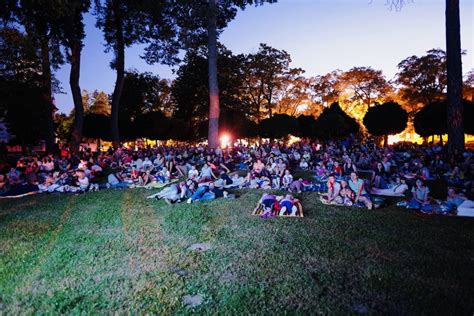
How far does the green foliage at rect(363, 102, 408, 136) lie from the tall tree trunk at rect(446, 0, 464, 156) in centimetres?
1559

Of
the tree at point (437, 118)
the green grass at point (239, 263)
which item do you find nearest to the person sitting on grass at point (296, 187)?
the green grass at point (239, 263)

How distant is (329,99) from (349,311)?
44025 mm

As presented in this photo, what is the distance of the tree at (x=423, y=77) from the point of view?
3312cm

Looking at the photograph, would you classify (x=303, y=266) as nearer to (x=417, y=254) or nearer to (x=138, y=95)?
(x=417, y=254)

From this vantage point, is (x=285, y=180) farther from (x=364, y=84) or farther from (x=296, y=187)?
(x=364, y=84)

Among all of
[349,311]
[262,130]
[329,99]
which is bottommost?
[349,311]

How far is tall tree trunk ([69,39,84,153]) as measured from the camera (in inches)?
883

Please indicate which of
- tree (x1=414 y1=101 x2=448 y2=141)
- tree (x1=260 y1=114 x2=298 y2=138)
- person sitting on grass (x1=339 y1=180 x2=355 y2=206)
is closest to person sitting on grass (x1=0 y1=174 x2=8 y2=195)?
person sitting on grass (x1=339 y1=180 x2=355 y2=206)

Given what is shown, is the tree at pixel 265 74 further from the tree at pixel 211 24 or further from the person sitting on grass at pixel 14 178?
the person sitting on grass at pixel 14 178

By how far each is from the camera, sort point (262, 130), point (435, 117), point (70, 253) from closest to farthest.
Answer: point (70, 253)
point (435, 117)
point (262, 130)

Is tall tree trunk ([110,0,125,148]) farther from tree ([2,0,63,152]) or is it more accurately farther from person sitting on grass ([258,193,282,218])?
person sitting on grass ([258,193,282,218])

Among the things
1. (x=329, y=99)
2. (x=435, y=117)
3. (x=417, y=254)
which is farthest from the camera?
(x=329, y=99)

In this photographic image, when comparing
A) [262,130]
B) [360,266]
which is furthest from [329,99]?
[360,266]

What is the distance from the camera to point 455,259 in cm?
514
